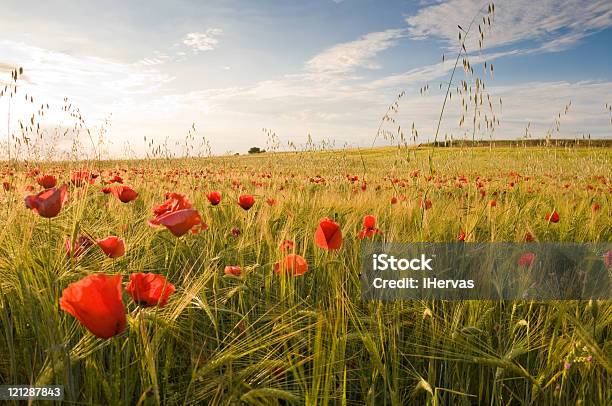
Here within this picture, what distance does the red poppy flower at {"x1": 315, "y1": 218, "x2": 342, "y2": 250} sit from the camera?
127cm

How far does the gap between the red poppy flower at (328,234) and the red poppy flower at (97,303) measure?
69cm

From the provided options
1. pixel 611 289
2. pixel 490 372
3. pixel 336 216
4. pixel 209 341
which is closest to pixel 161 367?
pixel 209 341

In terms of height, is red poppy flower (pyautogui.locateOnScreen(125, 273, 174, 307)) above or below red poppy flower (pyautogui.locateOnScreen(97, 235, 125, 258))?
below

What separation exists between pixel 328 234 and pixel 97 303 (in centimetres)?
74

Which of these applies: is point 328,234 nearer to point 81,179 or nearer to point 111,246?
point 111,246

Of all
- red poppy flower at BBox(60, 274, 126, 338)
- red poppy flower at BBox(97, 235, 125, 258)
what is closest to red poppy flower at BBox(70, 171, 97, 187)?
red poppy flower at BBox(97, 235, 125, 258)

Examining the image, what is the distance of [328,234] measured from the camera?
Answer: 129 centimetres

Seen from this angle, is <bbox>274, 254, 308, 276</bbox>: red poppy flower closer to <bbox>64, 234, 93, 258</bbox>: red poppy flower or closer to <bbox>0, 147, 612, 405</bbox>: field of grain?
<bbox>0, 147, 612, 405</bbox>: field of grain

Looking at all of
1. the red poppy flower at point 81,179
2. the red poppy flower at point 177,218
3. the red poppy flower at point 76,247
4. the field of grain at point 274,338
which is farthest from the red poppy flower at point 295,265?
the red poppy flower at point 81,179

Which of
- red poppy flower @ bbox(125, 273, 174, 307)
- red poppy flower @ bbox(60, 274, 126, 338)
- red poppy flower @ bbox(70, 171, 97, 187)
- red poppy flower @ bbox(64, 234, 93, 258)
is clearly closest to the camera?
red poppy flower @ bbox(60, 274, 126, 338)

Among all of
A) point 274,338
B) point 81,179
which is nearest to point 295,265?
point 274,338

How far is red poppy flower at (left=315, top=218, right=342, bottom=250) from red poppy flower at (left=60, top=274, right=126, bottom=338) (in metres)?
0.69

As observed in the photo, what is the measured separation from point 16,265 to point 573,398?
1.43 meters

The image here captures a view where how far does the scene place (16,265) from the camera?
102cm
